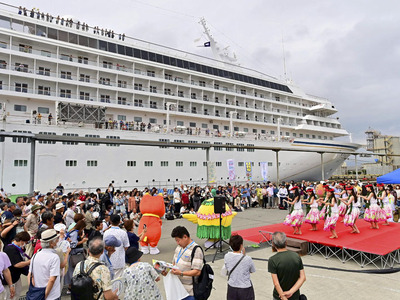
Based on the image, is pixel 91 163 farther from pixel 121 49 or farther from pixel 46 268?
pixel 46 268

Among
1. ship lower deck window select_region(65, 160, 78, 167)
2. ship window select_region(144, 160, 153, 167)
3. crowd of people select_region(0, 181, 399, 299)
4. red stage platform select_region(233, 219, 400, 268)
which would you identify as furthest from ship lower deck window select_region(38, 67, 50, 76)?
red stage platform select_region(233, 219, 400, 268)

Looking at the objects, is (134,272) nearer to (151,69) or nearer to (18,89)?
(18,89)

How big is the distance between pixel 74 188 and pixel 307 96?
3257 cm

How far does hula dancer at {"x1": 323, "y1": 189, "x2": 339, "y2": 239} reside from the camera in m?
7.70

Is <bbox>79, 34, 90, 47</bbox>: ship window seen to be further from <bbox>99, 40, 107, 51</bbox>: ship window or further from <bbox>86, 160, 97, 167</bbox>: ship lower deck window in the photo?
<bbox>86, 160, 97, 167</bbox>: ship lower deck window

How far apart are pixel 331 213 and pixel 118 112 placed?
18.7 meters

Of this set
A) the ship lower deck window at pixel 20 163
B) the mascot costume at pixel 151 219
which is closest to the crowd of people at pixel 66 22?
the ship lower deck window at pixel 20 163

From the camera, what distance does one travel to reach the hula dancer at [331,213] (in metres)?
7.70

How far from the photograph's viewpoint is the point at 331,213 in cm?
800

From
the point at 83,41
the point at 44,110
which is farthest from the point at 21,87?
the point at 83,41

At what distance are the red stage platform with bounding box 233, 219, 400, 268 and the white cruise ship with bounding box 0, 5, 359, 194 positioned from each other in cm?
1235

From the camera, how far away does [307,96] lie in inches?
1463

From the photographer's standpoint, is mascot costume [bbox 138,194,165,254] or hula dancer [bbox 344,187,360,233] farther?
hula dancer [bbox 344,187,360,233]

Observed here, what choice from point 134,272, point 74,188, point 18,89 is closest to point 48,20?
point 18,89
